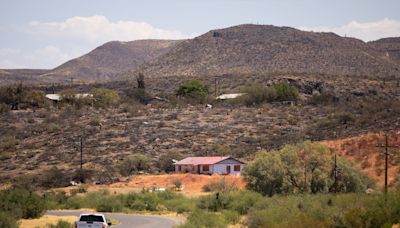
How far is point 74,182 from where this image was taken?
75875mm

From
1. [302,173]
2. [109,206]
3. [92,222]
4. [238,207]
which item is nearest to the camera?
[92,222]

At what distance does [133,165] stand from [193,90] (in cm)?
5037

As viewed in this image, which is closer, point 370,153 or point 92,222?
point 92,222

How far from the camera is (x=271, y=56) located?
171 meters

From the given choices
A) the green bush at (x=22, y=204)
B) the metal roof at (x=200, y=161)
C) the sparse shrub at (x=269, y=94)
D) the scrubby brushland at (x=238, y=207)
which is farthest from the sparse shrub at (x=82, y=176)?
the sparse shrub at (x=269, y=94)

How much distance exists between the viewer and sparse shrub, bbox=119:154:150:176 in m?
79.8

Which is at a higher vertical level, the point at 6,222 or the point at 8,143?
the point at 6,222

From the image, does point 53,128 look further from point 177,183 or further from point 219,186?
point 219,186

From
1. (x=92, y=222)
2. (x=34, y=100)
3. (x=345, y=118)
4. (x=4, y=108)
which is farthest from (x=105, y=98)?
(x=92, y=222)

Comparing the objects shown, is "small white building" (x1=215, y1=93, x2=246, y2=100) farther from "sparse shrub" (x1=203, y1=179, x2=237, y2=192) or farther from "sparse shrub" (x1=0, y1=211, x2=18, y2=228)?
"sparse shrub" (x1=0, y1=211, x2=18, y2=228)

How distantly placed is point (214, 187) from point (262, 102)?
51.5 m

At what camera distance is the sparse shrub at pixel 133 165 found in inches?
3140

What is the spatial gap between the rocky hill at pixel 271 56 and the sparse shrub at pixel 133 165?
240 ft

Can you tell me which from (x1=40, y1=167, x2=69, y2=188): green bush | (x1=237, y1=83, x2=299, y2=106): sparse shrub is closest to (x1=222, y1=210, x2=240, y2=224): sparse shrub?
(x1=40, y1=167, x2=69, y2=188): green bush
